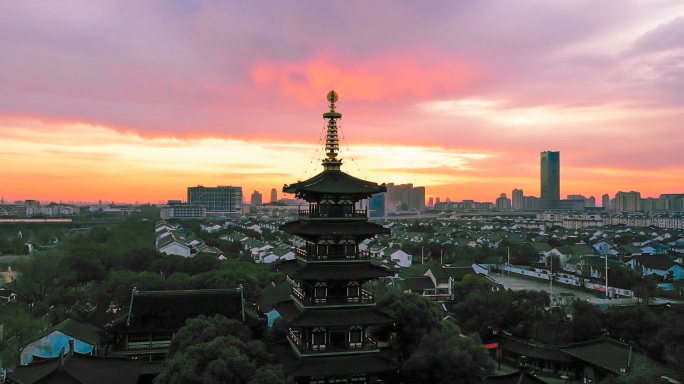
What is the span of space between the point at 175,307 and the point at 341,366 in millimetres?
16712

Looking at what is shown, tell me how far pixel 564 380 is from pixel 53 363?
3122 centimetres

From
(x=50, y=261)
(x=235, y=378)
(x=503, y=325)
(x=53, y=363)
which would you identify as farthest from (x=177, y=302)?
(x=50, y=261)

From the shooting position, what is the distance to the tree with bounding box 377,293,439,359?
27.8 meters

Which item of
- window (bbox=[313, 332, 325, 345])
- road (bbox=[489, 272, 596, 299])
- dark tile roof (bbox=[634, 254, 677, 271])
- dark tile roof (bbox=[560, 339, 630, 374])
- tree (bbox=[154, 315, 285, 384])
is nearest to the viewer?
tree (bbox=[154, 315, 285, 384])

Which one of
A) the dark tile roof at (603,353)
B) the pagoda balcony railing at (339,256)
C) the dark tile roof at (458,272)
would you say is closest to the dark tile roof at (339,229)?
the pagoda balcony railing at (339,256)

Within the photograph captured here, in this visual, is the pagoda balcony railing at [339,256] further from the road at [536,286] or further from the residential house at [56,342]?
the road at [536,286]

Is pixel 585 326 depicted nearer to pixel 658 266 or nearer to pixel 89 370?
pixel 89 370

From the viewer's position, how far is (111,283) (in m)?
47.5

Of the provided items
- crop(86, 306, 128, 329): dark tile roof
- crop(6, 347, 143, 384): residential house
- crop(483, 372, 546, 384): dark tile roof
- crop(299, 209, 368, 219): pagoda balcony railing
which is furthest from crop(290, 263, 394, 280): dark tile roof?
crop(86, 306, 128, 329): dark tile roof

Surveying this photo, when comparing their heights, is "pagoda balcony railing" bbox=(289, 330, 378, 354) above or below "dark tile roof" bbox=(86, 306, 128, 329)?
above

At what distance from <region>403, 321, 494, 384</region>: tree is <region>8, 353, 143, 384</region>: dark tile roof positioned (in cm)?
1511

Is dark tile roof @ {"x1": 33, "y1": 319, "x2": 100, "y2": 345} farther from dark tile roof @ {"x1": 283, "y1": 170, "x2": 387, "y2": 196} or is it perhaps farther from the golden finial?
the golden finial

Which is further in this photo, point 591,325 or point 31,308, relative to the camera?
point 31,308

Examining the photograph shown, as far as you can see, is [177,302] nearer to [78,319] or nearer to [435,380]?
[78,319]
